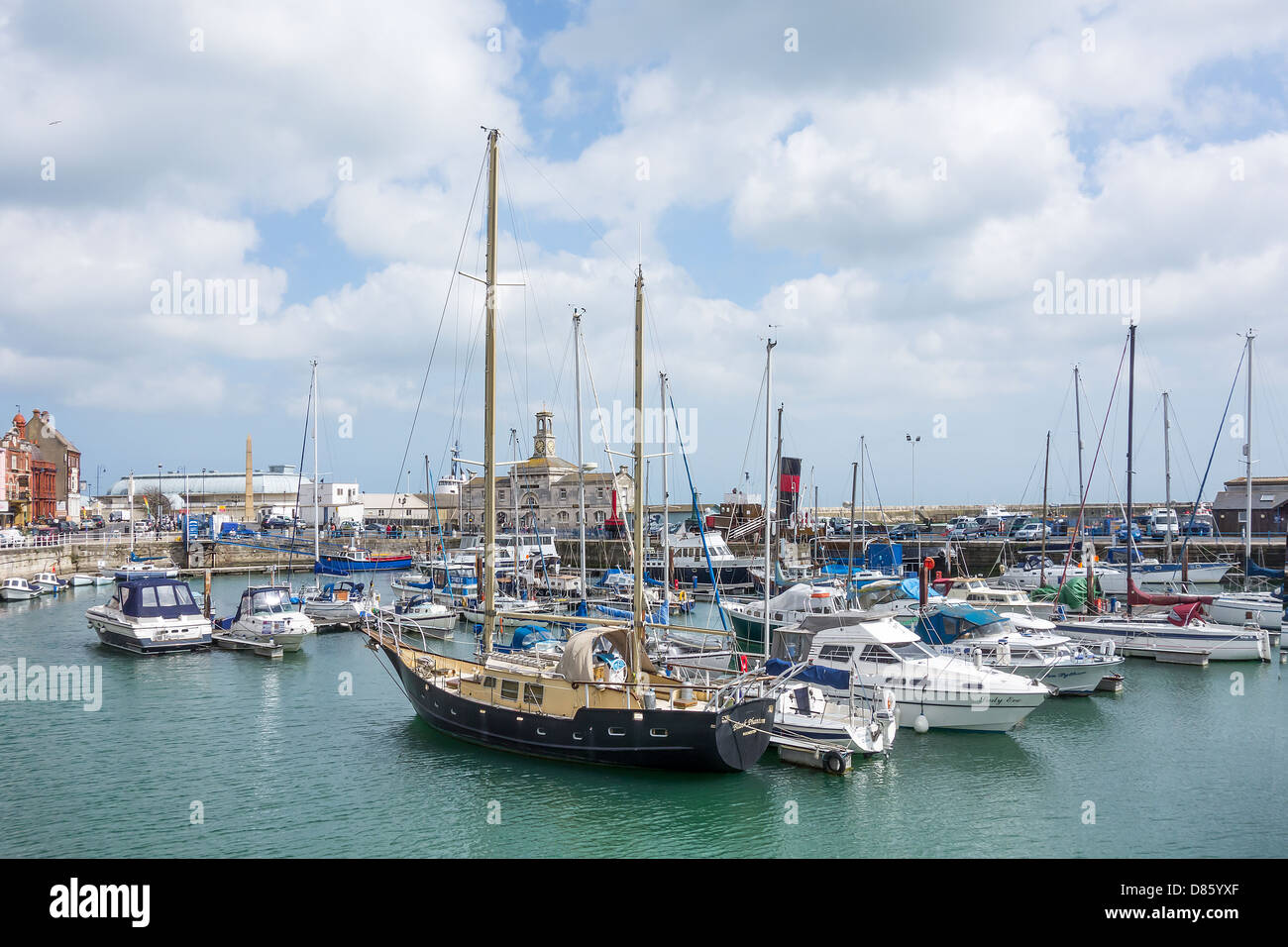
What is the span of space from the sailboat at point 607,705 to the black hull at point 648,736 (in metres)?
0.02

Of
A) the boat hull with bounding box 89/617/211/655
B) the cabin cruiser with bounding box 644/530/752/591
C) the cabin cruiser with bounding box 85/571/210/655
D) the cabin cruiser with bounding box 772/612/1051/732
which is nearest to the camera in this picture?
the cabin cruiser with bounding box 772/612/1051/732

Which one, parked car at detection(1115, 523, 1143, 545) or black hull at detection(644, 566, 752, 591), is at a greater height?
parked car at detection(1115, 523, 1143, 545)

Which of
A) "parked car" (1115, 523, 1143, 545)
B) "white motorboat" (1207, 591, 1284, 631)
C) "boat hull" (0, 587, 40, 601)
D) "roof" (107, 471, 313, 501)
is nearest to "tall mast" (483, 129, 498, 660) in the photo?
"white motorboat" (1207, 591, 1284, 631)

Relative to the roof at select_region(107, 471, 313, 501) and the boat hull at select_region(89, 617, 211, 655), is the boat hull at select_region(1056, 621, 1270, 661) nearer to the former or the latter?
the boat hull at select_region(89, 617, 211, 655)

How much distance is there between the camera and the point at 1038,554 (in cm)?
7056

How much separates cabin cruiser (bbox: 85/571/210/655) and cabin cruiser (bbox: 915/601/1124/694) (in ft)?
104

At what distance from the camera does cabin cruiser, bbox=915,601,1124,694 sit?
29.6 m

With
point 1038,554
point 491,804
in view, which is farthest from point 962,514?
point 491,804

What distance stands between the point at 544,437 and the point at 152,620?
85.4 metres

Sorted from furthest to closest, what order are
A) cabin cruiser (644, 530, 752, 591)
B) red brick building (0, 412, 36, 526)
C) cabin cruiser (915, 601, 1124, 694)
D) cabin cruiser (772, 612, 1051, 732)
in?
red brick building (0, 412, 36, 526), cabin cruiser (644, 530, 752, 591), cabin cruiser (915, 601, 1124, 694), cabin cruiser (772, 612, 1051, 732)

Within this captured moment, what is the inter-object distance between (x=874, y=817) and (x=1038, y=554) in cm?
5800

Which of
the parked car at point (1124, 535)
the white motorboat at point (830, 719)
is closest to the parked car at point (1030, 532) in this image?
the parked car at point (1124, 535)

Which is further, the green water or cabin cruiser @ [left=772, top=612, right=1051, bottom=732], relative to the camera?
cabin cruiser @ [left=772, top=612, right=1051, bottom=732]
